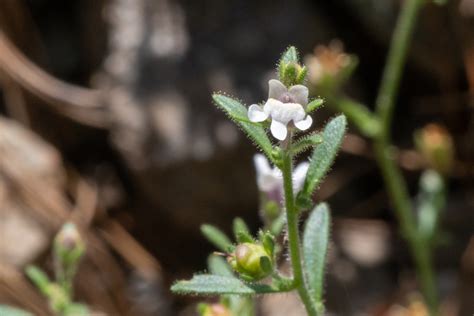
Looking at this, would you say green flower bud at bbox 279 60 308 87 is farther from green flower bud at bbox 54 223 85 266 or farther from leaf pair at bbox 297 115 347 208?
green flower bud at bbox 54 223 85 266

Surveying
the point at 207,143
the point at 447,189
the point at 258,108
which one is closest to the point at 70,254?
the point at 258,108

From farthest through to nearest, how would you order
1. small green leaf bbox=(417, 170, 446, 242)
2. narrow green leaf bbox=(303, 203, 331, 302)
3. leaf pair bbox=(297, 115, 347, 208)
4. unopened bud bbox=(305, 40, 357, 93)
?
small green leaf bbox=(417, 170, 446, 242) → unopened bud bbox=(305, 40, 357, 93) → narrow green leaf bbox=(303, 203, 331, 302) → leaf pair bbox=(297, 115, 347, 208)

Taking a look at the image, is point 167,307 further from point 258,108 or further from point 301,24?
point 258,108

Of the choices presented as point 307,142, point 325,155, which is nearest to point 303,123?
Answer: point 307,142

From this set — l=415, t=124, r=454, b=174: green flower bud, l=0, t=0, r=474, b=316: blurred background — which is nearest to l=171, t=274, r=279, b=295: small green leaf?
l=415, t=124, r=454, b=174: green flower bud

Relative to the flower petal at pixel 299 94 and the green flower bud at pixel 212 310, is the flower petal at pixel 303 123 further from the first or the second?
the green flower bud at pixel 212 310
